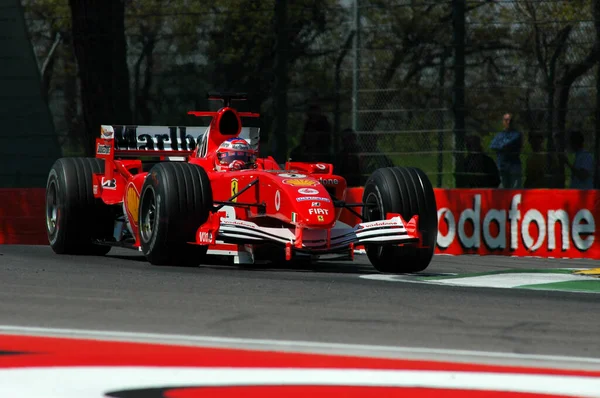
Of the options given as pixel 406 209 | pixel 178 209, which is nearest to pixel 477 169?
pixel 406 209

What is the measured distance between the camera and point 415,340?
6.26 metres

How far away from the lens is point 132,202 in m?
11.7

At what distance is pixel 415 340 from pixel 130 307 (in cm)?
197

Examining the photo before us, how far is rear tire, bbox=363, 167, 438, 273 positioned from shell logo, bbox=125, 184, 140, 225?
229 centimetres

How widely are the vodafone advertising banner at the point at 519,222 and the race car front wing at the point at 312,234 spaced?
3584mm

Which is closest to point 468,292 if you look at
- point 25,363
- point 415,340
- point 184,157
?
point 415,340

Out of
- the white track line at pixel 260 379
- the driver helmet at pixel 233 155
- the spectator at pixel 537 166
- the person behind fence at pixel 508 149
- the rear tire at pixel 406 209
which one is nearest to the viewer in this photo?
the white track line at pixel 260 379

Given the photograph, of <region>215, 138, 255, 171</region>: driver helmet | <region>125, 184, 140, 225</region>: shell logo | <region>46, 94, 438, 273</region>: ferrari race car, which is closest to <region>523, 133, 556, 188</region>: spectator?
<region>46, 94, 438, 273</region>: ferrari race car

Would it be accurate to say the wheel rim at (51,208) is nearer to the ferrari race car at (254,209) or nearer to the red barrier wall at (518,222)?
the ferrari race car at (254,209)

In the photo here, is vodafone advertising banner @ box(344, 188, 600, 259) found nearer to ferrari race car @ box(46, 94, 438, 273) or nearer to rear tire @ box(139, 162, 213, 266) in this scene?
ferrari race car @ box(46, 94, 438, 273)

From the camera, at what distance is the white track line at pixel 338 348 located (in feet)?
18.7

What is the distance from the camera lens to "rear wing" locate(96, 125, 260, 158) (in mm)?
12758

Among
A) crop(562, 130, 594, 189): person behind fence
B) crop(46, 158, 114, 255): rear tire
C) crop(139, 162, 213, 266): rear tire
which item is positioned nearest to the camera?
crop(139, 162, 213, 266): rear tire

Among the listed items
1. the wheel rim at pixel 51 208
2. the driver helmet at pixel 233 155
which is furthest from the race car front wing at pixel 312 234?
the wheel rim at pixel 51 208
